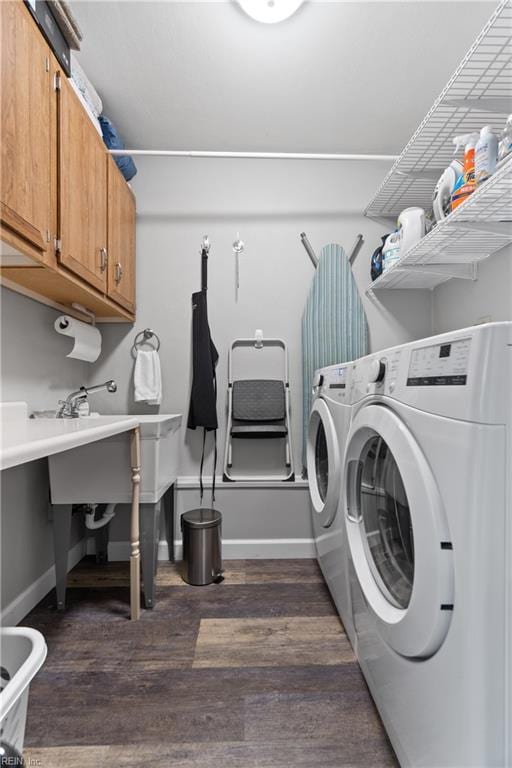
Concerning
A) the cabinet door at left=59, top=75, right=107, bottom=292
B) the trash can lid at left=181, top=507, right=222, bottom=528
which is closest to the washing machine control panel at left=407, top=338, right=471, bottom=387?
the cabinet door at left=59, top=75, right=107, bottom=292

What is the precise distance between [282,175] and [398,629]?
7.62 feet

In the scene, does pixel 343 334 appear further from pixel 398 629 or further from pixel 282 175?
pixel 398 629

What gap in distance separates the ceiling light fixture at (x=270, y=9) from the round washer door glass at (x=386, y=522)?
1.52 m

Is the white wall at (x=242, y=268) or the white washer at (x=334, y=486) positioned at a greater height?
the white wall at (x=242, y=268)

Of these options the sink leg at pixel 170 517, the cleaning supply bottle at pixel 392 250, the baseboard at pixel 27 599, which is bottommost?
the baseboard at pixel 27 599

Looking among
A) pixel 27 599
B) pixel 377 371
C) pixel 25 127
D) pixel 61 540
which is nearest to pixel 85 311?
pixel 25 127

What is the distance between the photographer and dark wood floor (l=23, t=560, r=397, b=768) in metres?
1.01

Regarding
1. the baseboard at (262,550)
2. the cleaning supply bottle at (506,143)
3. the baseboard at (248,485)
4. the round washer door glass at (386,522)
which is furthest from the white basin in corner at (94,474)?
the cleaning supply bottle at (506,143)

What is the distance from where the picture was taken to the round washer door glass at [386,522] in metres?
0.91

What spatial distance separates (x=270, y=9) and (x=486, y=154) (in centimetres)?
92

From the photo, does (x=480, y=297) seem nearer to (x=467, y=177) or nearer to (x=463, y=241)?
(x=463, y=241)

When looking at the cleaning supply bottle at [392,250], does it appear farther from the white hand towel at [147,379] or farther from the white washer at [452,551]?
the white hand towel at [147,379]

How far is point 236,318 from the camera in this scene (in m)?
2.32

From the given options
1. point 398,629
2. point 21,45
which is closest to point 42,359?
point 21,45
